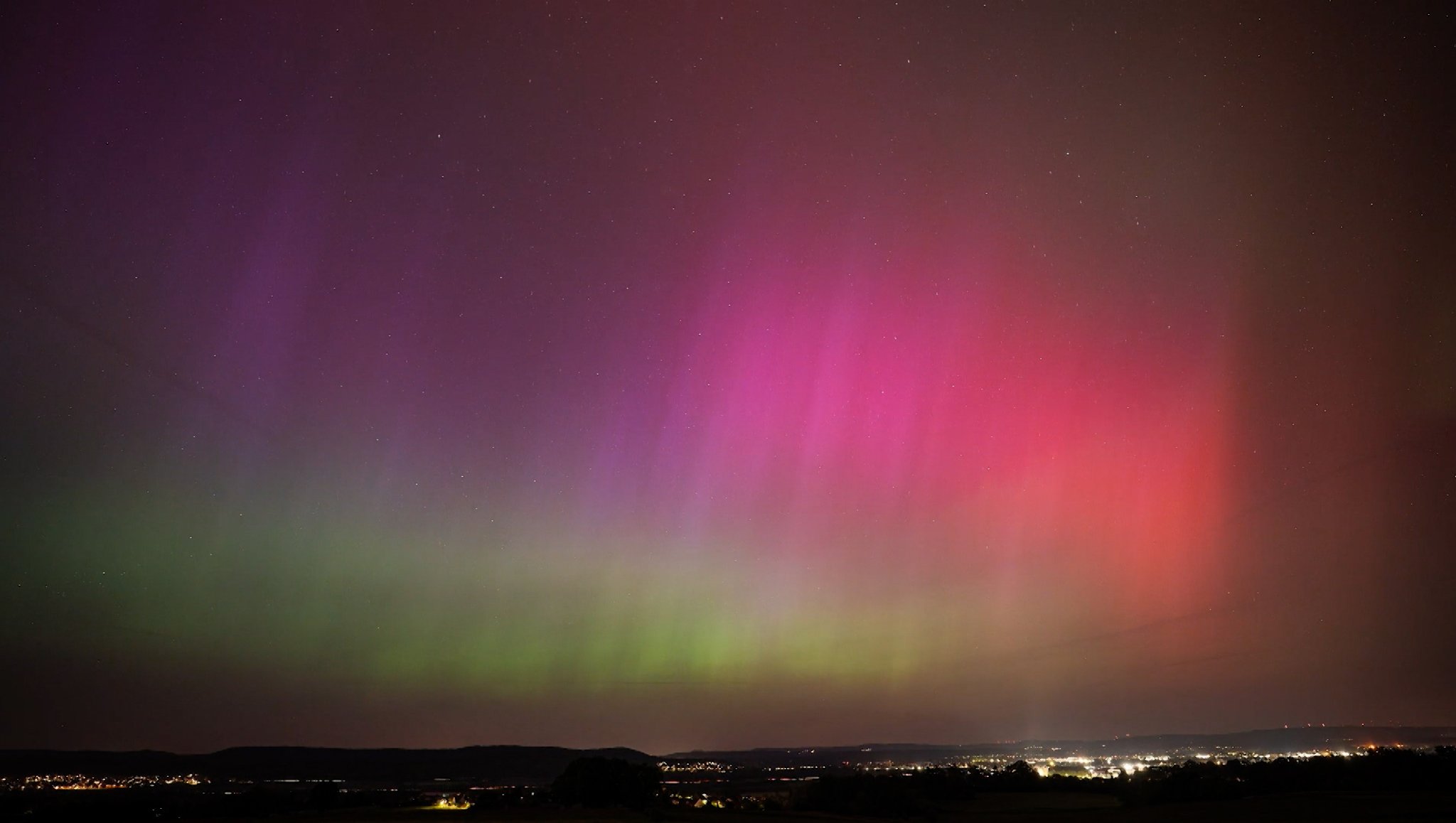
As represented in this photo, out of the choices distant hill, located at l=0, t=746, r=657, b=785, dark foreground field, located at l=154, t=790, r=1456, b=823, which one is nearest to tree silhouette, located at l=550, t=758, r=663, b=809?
dark foreground field, located at l=154, t=790, r=1456, b=823

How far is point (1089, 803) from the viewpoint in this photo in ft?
205

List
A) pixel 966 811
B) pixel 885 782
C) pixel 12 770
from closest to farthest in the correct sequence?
A: pixel 966 811, pixel 885 782, pixel 12 770

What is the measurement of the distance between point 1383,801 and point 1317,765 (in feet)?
118

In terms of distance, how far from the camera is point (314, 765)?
183 m

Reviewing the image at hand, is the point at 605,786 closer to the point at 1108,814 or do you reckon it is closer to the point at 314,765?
the point at 1108,814

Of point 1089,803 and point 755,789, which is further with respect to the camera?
point 755,789

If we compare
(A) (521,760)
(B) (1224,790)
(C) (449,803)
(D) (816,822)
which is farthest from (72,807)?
(A) (521,760)

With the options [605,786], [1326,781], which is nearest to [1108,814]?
[1326,781]

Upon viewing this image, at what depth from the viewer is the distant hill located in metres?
157

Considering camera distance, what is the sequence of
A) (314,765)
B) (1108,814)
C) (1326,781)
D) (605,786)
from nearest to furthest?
(1108,814), (1326,781), (605,786), (314,765)

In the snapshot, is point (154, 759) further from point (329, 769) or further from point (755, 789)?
point (755, 789)

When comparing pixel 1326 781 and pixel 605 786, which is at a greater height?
pixel 605 786

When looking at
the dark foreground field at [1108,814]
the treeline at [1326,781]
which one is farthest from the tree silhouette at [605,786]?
the treeline at [1326,781]

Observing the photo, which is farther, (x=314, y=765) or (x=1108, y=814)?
(x=314, y=765)
